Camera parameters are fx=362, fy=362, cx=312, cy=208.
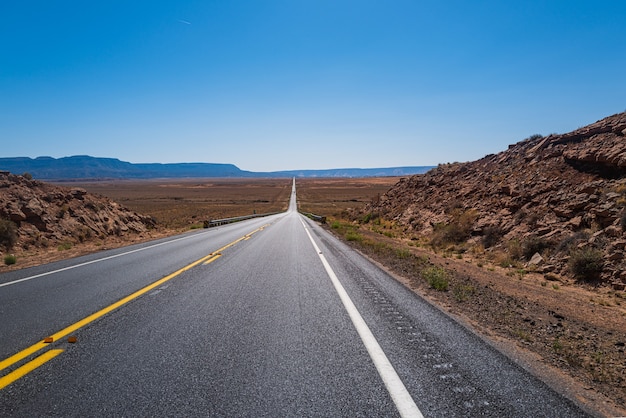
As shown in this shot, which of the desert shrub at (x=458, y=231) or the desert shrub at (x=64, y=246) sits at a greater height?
the desert shrub at (x=458, y=231)

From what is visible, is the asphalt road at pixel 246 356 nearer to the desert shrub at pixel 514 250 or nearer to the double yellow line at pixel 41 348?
the double yellow line at pixel 41 348

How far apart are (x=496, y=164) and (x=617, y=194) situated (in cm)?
1392

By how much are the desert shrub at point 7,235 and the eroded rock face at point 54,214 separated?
62 centimetres

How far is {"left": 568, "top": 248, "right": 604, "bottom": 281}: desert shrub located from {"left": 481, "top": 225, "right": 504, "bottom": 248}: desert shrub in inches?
206

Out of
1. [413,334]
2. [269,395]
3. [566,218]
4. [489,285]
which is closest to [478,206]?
[566,218]

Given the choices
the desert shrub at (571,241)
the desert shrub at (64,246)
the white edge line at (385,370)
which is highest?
the desert shrub at (571,241)

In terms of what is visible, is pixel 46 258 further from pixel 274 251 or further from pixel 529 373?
pixel 529 373

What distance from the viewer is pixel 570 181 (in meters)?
14.8

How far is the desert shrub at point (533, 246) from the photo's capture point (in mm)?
11809

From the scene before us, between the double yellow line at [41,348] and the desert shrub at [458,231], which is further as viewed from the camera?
the desert shrub at [458,231]

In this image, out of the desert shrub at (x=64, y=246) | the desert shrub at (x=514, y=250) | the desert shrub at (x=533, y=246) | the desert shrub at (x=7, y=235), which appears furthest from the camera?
the desert shrub at (x=64, y=246)

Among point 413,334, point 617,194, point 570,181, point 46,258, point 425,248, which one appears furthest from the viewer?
point 425,248

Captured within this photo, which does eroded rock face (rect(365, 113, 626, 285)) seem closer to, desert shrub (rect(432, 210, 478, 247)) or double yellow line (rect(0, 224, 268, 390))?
desert shrub (rect(432, 210, 478, 247))

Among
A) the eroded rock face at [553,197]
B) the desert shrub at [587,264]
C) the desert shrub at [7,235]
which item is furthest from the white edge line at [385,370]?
the desert shrub at [7,235]
